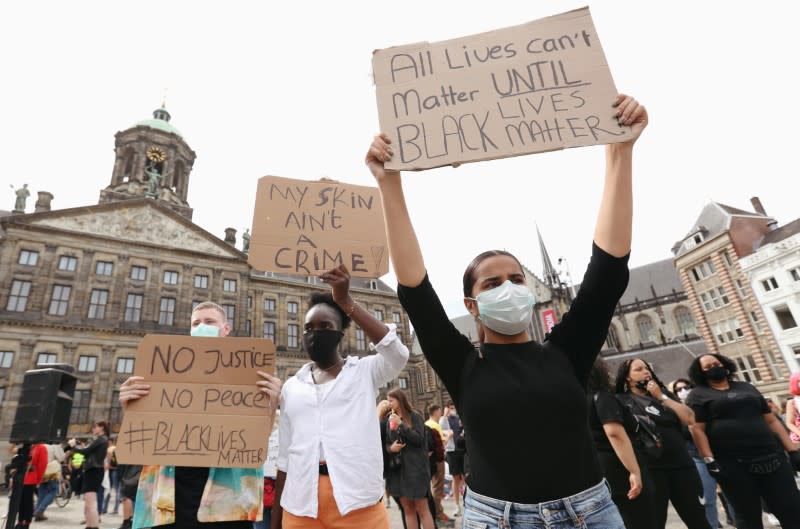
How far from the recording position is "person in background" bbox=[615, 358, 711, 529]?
12.1 ft

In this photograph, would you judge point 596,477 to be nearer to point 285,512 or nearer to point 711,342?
point 285,512

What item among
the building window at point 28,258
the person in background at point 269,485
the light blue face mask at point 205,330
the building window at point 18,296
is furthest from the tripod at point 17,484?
the building window at point 28,258

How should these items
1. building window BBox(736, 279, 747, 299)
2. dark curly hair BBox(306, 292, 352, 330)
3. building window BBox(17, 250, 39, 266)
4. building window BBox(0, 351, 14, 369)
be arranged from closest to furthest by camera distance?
dark curly hair BBox(306, 292, 352, 330)
building window BBox(0, 351, 14, 369)
building window BBox(17, 250, 39, 266)
building window BBox(736, 279, 747, 299)

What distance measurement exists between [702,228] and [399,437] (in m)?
42.0

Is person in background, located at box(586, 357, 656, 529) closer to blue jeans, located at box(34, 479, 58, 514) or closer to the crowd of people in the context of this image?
the crowd of people

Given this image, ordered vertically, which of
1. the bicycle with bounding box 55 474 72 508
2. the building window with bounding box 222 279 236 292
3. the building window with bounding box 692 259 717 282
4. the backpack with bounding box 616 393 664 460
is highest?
the building window with bounding box 222 279 236 292

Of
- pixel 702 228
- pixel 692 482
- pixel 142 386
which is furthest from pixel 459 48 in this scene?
pixel 702 228

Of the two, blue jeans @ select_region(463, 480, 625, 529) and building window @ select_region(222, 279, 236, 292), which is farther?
building window @ select_region(222, 279, 236, 292)

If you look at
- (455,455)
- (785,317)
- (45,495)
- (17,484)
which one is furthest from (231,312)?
(785,317)

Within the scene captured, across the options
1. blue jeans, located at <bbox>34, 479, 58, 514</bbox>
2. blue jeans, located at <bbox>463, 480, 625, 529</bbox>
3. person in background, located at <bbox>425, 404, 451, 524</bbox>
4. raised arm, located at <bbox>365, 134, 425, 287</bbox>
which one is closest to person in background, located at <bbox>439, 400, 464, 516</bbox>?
person in background, located at <bbox>425, 404, 451, 524</bbox>

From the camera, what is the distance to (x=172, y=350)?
2641 millimetres

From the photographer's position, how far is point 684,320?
48.9 meters

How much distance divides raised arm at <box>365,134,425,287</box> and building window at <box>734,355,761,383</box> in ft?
131

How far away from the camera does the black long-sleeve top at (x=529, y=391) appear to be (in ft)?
4.92
